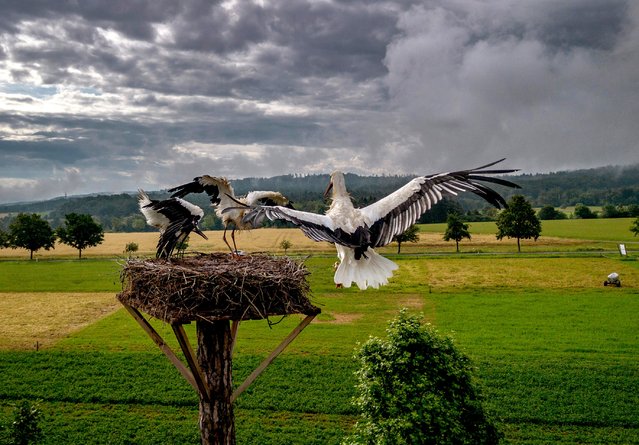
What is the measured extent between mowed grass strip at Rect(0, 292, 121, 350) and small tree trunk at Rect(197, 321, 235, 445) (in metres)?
19.6

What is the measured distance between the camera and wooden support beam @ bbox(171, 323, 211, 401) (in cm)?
856

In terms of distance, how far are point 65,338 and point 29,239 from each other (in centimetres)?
4703

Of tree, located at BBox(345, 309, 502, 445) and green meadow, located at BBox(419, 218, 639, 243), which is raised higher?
green meadow, located at BBox(419, 218, 639, 243)

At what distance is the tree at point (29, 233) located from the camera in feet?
220

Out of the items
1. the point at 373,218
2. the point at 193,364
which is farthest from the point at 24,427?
the point at 373,218

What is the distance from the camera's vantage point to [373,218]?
9.18 m

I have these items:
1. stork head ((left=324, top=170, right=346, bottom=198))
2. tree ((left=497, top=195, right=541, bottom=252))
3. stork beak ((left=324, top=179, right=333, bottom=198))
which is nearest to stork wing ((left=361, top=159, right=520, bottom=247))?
stork head ((left=324, top=170, right=346, bottom=198))

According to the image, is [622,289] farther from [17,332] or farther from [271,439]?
[17,332]

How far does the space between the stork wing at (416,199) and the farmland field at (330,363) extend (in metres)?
4.43

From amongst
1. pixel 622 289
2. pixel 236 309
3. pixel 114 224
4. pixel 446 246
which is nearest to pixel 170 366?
pixel 236 309

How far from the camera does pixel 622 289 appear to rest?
38.4 m

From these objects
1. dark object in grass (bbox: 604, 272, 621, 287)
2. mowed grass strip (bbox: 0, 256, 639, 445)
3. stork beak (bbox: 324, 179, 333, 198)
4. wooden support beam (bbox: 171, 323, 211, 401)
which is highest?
stork beak (bbox: 324, 179, 333, 198)

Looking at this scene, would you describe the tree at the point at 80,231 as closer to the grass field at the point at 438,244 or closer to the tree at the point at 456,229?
the grass field at the point at 438,244

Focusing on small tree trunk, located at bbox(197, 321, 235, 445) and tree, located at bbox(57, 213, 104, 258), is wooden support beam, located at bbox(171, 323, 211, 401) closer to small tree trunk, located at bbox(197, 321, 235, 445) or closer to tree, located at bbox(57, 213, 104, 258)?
small tree trunk, located at bbox(197, 321, 235, 445)
